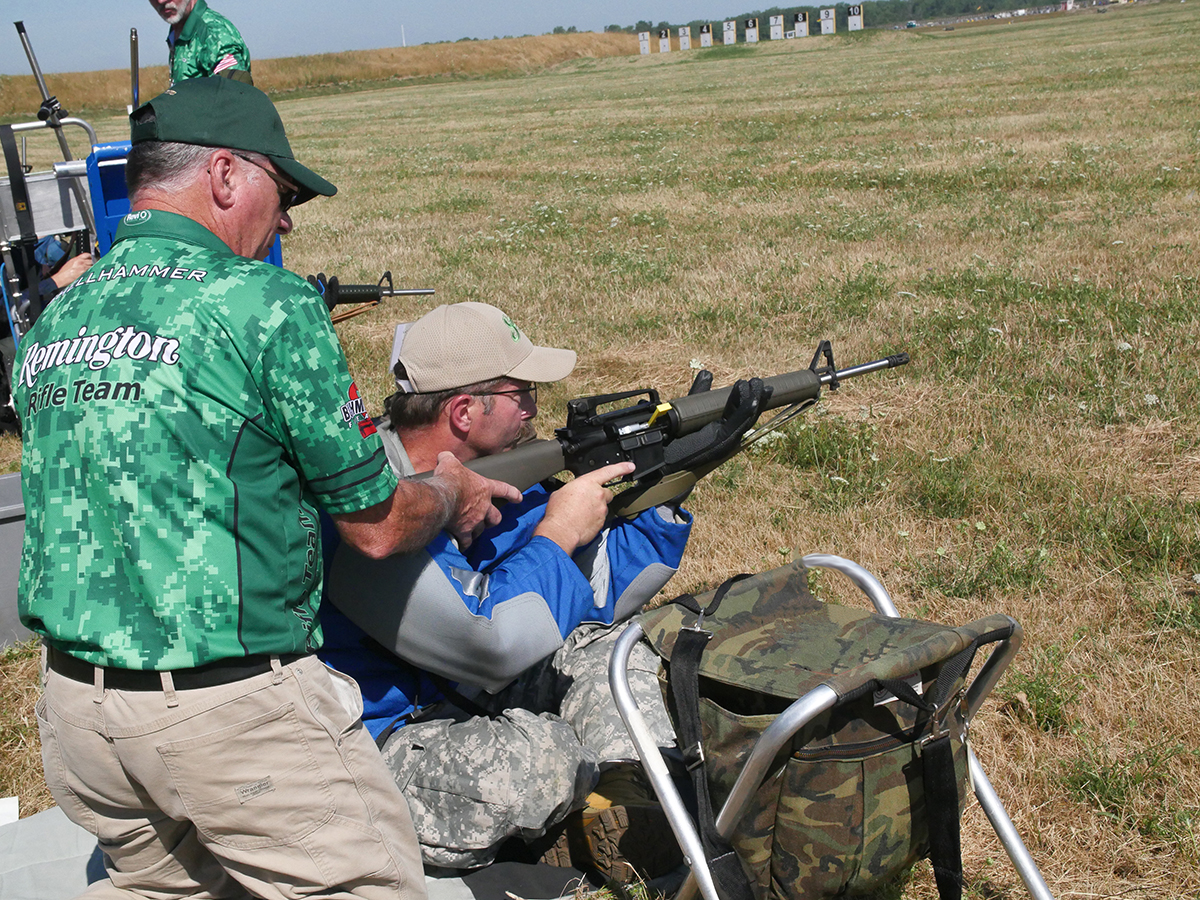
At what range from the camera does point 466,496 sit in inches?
113

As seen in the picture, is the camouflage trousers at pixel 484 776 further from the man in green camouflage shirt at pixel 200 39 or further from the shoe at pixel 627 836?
the man in green camouflage shirt at pixel 200 39

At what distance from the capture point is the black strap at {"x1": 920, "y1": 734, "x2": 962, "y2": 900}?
7.25 ft

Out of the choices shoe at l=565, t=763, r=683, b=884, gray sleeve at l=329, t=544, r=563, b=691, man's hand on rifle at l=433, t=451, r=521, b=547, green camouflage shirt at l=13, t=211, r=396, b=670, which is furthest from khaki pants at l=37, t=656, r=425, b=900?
shoe at l=565, t=763, r=683, b=884

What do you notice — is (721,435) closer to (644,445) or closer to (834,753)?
(644,445)

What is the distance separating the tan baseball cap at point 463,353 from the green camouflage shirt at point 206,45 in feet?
13.0

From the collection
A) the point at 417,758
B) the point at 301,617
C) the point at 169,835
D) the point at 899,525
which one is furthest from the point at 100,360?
A: the point at 899,525

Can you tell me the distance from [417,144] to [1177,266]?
839 inches

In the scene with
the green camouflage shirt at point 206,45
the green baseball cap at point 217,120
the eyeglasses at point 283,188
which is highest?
the green camouflage shirt at point 206,45

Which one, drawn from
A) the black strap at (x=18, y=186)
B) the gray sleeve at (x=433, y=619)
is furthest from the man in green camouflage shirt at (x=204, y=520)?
the black strap at (x=18, y=186)

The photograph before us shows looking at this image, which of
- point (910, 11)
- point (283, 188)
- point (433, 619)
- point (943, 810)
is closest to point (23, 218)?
point (283, 188)

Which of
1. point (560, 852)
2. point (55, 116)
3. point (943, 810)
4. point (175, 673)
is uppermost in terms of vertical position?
point (55, 116)

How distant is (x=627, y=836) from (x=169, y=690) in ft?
4.80

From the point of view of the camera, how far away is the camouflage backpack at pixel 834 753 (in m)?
2.17

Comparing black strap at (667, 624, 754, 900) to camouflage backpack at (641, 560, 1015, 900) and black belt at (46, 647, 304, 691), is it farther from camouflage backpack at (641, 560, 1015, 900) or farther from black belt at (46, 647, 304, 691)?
black belt at (46, 647, 304, 691)
